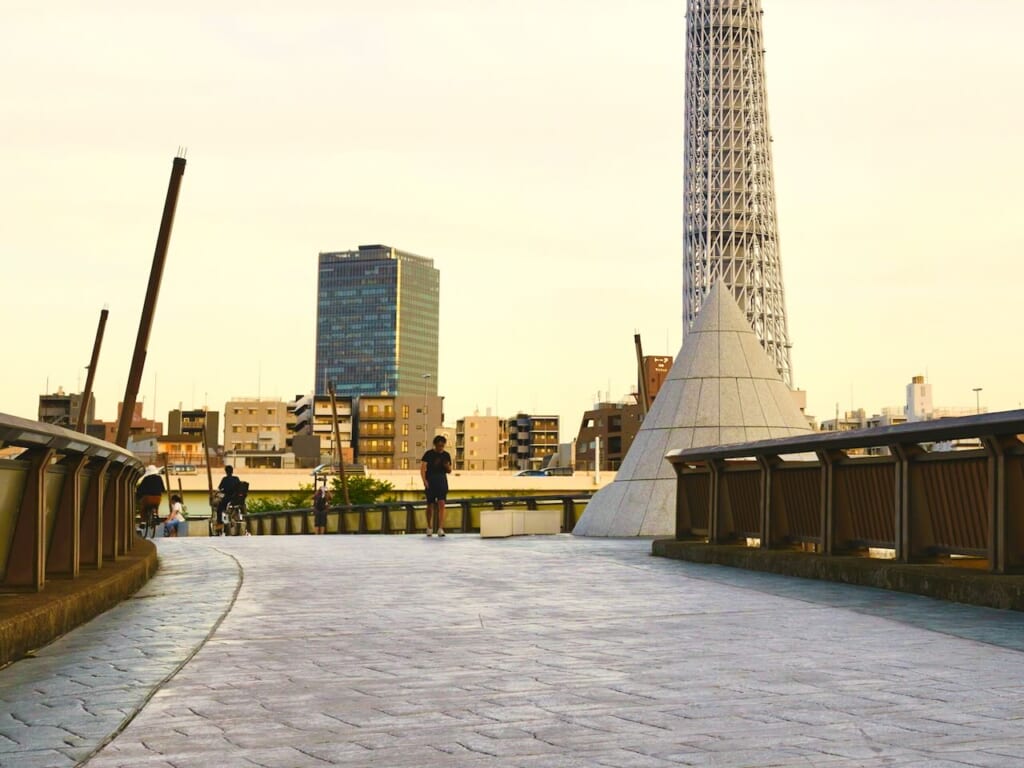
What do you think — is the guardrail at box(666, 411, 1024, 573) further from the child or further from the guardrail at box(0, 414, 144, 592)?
the child

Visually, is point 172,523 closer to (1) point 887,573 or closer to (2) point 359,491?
(1) point 887,573

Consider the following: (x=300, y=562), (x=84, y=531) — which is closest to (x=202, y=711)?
(x=84, y=531)

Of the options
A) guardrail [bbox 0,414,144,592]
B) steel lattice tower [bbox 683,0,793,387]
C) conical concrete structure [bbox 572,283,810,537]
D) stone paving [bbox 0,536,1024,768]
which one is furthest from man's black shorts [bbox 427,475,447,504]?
steel lattice tower [bbox 683,0,793,387]

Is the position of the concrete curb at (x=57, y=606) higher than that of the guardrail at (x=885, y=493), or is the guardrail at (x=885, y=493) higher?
the guardrail at (x=885, y=493)

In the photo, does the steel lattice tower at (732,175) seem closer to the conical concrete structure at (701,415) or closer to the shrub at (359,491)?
the shrub at (359,491)

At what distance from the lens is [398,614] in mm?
9242

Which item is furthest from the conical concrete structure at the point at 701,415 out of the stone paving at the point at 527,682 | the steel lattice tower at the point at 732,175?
the steel lattice tower at the point at 732,175

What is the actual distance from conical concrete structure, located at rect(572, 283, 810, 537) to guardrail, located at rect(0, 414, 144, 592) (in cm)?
1184

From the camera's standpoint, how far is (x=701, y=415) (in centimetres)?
2338

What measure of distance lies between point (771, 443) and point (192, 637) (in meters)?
6.92

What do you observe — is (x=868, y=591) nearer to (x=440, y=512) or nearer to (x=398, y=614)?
(x=398, y=614)

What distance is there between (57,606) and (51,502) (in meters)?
1.56

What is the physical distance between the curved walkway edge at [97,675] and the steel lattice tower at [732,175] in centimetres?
12640

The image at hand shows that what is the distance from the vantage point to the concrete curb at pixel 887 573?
29.6 feet
